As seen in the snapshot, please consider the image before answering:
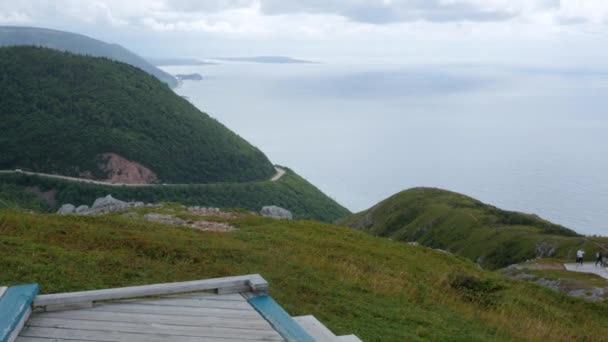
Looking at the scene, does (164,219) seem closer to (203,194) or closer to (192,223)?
(192,223)

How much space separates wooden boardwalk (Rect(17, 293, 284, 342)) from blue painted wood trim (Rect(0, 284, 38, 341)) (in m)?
0.17

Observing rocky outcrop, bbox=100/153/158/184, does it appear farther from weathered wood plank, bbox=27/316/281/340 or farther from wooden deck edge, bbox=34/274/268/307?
weathered wood plank, bbox=27/316/281/340

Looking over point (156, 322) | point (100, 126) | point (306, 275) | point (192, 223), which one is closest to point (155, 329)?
point (156, 322)

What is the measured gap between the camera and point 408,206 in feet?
234

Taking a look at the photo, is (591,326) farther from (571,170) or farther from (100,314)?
(571,170)

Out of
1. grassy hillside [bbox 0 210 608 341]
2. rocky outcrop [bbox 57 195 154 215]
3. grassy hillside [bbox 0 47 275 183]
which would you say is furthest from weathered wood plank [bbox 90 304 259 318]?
grassy hillside [bbox 0 47 275 183]

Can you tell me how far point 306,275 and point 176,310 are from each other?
7784mm

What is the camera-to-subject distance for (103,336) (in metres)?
5.32

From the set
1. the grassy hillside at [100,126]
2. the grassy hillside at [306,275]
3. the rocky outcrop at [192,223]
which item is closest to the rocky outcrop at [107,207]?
the rocky outcrop at [192,223]

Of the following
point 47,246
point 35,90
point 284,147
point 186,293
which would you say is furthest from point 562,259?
point 284,147

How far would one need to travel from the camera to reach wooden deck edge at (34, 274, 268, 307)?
581cm

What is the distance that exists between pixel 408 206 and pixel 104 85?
234ft

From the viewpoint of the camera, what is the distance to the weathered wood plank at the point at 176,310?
5.99 m

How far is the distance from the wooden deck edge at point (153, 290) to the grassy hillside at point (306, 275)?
4019 mm
